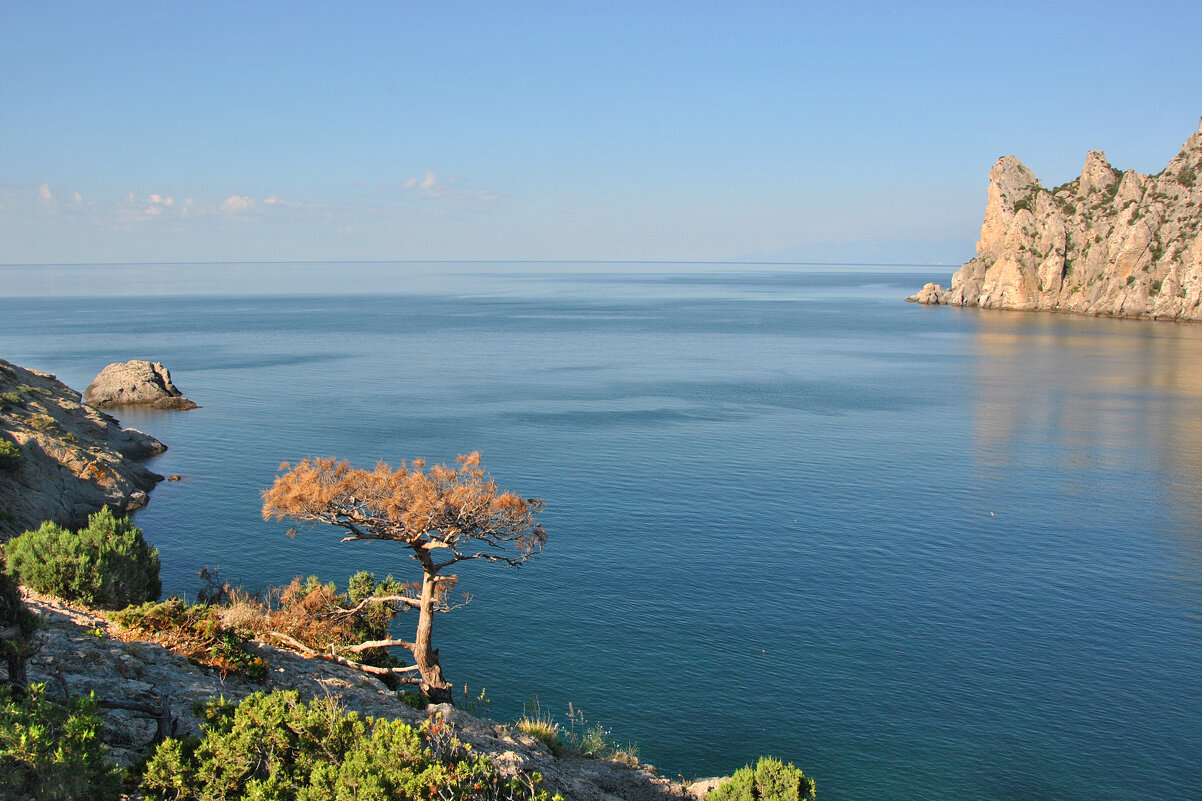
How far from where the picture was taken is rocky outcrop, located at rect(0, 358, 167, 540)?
5178 centimetres

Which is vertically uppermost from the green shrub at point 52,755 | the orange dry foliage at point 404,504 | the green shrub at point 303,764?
the orange dry foliage at point 404,504

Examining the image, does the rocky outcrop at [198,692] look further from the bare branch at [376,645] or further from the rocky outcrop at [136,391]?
the rocky outcrop at [136,391]

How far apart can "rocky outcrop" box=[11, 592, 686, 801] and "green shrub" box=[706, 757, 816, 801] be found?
2.52 metres

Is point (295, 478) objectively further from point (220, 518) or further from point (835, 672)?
point (220, 518)

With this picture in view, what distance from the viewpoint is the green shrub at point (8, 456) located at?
52.0 m

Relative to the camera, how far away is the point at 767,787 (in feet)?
74.6

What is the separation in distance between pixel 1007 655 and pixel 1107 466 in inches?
1661

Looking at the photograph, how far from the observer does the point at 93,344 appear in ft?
499

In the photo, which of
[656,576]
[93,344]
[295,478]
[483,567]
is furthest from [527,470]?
[93,344]

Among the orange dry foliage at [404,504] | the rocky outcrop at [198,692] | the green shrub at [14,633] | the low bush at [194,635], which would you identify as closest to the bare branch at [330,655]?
the rocky outcrop at [198,692]

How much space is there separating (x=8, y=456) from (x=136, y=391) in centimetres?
4632

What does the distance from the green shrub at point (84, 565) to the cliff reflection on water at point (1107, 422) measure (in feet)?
166

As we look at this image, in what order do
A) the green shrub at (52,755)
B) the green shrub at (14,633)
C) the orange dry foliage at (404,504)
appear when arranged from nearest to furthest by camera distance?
the green shrub at (52,755) < the green shrub at (14,633) < the orange dry foliage at (404,504)

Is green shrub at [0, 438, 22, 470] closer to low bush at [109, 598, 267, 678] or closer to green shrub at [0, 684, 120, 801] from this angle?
low bush at [109, 598, 267, 678]
